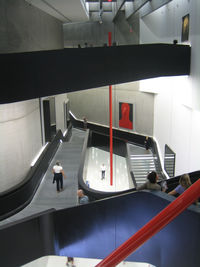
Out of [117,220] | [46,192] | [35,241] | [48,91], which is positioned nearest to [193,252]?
[117,220]

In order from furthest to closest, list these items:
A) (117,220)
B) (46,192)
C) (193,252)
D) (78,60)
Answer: (46,192)
(78,60)
(117,220)
(193,252)

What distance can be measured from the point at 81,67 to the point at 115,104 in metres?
15.7

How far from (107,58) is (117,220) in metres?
5.02

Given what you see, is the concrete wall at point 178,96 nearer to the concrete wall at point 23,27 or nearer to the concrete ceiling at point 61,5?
the concrete ceiling at point 61,5

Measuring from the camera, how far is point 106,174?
18078 mm

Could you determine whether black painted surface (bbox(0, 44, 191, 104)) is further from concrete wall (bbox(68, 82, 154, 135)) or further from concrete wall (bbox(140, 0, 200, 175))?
concrete wall (bbox(68, 82, 154, 135))

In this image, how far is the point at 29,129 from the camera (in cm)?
1311

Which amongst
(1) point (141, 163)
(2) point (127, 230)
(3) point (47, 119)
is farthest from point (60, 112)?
(2) point (127, 230)

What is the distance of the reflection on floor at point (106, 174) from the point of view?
16.4 m

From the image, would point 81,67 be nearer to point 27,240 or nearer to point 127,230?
point 127,230

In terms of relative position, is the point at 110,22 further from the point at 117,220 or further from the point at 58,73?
the point at 117,220

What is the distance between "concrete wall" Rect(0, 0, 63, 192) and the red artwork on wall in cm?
967

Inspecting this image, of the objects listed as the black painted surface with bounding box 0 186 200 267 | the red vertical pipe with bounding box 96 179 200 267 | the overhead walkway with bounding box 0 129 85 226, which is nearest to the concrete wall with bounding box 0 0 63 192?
the overhead walkway with bounding box 0 129 85 226

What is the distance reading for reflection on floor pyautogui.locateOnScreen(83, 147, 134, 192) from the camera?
1641cm
